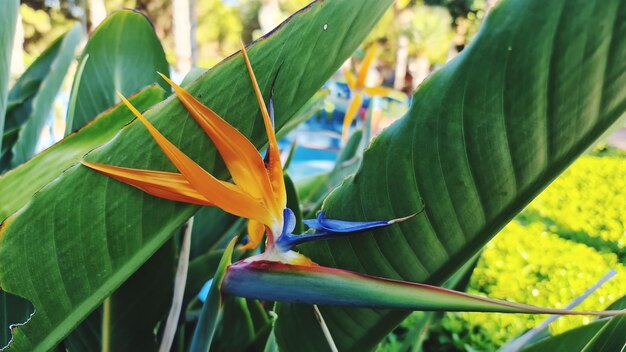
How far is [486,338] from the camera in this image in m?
1.08

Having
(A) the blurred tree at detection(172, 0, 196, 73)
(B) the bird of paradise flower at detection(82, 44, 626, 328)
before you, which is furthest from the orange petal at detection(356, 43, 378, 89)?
(A) the blurred tree at detection(172, 0, 196, 73)

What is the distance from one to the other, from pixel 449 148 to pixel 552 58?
8 centimetres

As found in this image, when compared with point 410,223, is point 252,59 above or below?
above

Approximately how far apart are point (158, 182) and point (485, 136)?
20 cm

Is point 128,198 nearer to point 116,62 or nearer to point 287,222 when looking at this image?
point 287,222

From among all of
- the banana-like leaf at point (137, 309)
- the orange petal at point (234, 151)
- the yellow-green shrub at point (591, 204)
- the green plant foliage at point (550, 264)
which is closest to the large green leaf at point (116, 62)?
the banana-like leaf at point (137, 309)

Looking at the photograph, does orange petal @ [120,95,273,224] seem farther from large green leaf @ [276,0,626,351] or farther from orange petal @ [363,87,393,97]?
orange petal @ [363,87,393,97]

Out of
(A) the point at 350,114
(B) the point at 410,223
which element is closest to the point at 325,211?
(B) the point at 410,223

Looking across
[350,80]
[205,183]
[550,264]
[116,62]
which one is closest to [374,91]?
[350,80]

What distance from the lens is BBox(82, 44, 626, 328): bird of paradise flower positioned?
0.27 meters

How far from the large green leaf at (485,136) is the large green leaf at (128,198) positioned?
7 centimetres

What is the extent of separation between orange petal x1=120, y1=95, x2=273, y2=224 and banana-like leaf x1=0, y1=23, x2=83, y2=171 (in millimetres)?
558

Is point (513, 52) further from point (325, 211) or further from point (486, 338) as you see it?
point (486, 338)

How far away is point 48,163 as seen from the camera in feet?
1.42
